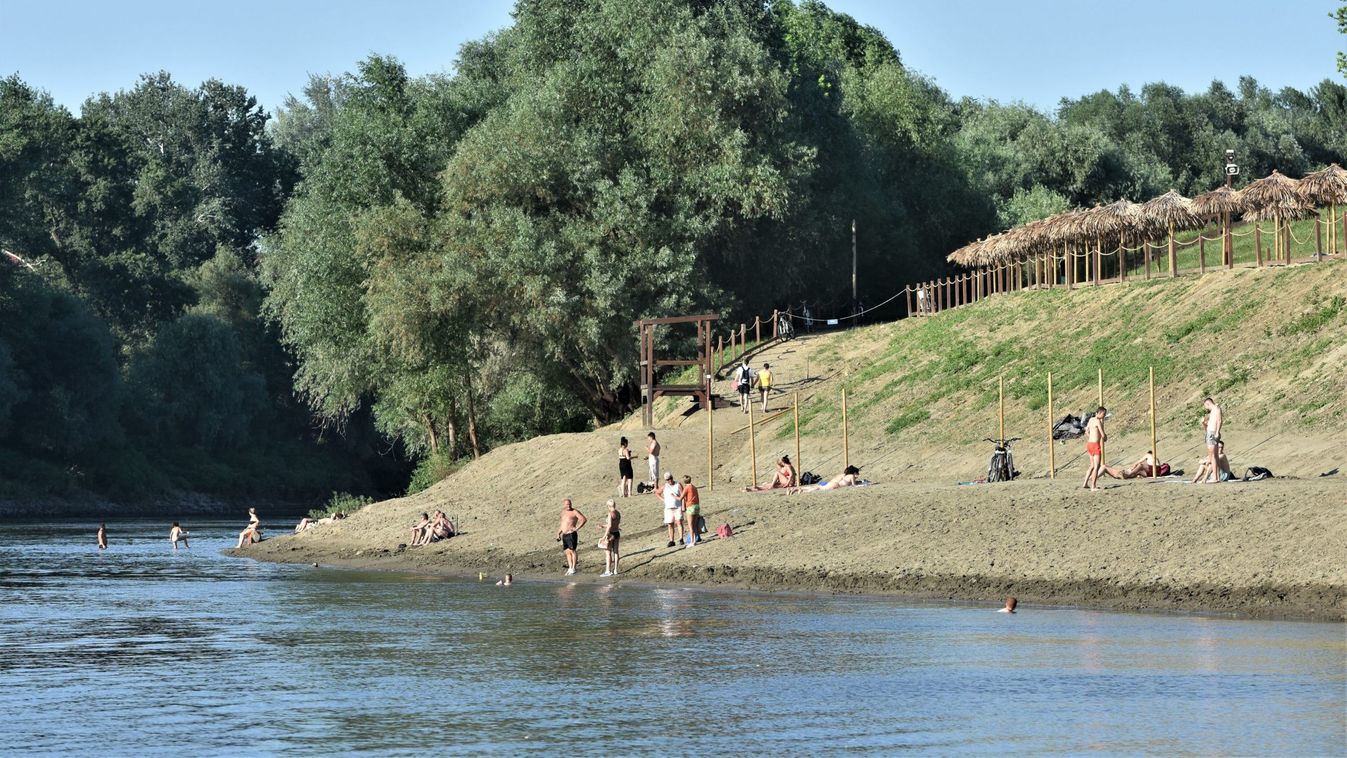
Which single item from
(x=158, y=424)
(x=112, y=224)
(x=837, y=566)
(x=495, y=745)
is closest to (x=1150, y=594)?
(x=837, y=566)

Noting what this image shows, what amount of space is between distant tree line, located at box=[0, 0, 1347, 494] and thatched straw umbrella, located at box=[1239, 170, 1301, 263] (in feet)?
52.8

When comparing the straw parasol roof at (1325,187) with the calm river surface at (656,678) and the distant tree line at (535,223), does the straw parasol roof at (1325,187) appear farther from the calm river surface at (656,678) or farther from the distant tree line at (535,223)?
the calm river surface at (656,678)

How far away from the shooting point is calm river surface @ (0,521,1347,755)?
2102 centimetres

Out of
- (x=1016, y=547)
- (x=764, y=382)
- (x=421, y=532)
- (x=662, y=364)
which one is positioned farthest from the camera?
(x=662, y=364)

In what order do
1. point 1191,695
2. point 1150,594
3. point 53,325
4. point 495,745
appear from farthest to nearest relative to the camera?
point 53,325
point 1150,594
point 1191,695
point 495,745

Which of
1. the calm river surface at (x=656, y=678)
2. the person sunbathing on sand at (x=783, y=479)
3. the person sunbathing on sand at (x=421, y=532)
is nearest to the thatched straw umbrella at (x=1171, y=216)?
the person sunbathing on sand at (x=783, y=479)

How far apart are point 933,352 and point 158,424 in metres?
59.6

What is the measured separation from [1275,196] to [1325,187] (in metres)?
1.38

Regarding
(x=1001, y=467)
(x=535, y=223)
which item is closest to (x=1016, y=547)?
(x=1001, y=467)

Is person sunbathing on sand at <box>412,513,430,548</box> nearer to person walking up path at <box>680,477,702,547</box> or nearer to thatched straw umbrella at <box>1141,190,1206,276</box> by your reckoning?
person walking up path at <box>680,477,702,547</box>

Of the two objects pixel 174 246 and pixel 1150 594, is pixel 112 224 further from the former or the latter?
pixel 1150 594

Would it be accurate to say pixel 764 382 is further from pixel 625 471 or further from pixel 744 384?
pixel 625 471

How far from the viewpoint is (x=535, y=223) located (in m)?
62.0

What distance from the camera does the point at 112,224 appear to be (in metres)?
111
